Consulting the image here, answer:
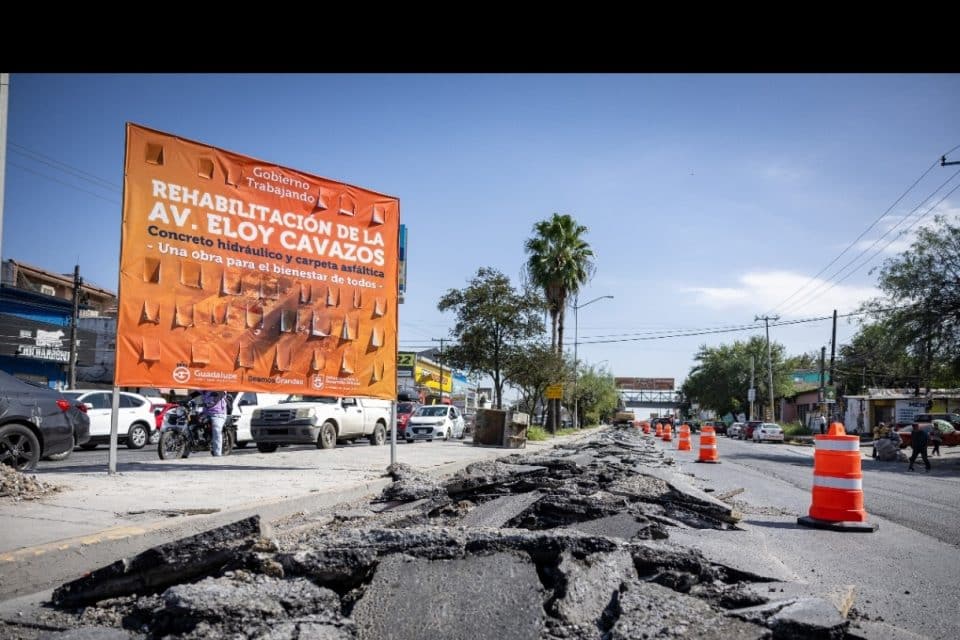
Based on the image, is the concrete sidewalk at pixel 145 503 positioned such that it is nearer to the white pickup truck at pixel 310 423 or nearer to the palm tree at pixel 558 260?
the white pickup truck at pixel 310 423

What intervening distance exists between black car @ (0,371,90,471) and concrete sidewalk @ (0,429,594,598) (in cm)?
46

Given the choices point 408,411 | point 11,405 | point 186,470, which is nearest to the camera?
point 11,405

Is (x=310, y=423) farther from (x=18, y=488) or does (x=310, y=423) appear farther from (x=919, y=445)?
(x=919, y=445)

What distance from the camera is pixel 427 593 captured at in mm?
3518

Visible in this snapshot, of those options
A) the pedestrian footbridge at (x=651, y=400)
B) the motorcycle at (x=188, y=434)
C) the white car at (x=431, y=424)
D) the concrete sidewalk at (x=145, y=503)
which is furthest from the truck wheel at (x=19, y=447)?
the pedestrian footbridge at (x=651, y=400)

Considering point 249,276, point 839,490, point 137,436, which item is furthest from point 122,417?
point 839,490

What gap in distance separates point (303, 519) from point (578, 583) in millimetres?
3872

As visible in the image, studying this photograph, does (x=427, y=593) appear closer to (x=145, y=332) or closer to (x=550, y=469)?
→ (x=550, y=469)

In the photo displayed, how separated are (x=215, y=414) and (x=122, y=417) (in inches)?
265

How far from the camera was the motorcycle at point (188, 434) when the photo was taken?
13.5 m

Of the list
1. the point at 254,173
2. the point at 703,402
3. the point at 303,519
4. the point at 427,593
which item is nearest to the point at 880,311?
the point at 254,173

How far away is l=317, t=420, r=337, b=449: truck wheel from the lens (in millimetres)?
17875

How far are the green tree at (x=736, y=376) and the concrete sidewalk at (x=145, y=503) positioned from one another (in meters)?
79.0

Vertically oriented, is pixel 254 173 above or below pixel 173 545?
above
